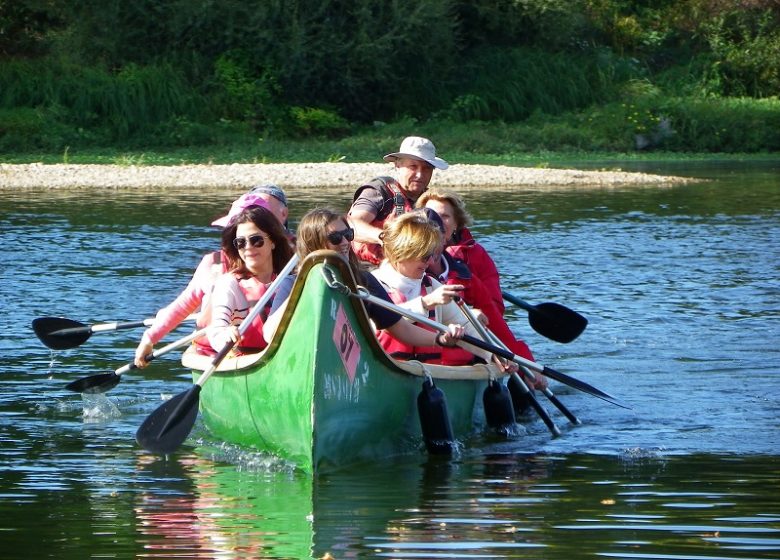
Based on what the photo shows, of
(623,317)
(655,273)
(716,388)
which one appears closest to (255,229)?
(716,388)

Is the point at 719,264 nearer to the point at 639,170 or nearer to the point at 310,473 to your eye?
the point at 310,473

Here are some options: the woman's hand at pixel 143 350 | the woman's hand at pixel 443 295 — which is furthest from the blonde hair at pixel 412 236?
the woman's hand at pixel 143 350

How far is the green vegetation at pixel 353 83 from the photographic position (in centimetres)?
2939

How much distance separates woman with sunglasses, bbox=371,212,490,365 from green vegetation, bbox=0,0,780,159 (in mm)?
19327

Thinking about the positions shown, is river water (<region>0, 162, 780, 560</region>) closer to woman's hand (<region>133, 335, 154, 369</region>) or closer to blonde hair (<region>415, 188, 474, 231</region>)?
woman's hand (<region>133, 335, 154, 369</region>)

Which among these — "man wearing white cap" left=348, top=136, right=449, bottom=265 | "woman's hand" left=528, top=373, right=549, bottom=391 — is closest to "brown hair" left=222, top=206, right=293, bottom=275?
"man wearing white cap" left=348, top=136, right=449, bottom=265

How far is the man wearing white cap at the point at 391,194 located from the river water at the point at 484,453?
4.90 ft

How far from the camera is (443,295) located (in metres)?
7.20

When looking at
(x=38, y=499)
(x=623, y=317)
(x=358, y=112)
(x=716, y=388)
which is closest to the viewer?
(x=38, y=499)

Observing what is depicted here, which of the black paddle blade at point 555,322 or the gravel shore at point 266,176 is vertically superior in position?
the gravel shore at point 266,176

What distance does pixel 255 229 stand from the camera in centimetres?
757

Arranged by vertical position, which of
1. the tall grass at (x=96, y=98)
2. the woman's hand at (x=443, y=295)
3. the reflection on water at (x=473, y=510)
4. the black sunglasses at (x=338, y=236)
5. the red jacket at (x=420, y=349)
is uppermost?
the tall grass at (x=96, y=98)

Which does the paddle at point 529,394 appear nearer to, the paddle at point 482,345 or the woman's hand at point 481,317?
the woman's hand at point 481,317

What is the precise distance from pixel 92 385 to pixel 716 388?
12.6ft
